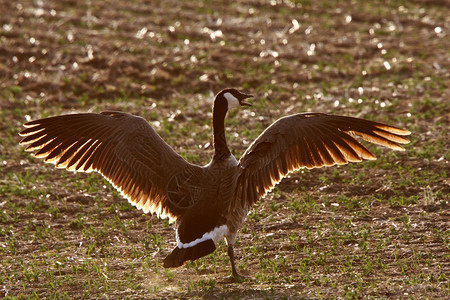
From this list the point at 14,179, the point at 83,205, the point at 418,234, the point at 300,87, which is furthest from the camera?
the point at 300,87

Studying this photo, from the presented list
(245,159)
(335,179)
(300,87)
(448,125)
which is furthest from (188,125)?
(245,159)

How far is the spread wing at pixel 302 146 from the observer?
7340 millimetres

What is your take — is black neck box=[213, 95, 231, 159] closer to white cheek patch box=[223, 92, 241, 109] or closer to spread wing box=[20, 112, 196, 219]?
white cheek patch box=[223, 92, 241, 109]

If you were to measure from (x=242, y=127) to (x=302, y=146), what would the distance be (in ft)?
15.1

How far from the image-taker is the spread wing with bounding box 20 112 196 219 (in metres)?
7.90

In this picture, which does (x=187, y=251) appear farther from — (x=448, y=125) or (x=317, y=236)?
(x=448, y=125)

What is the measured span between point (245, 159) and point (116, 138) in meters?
1.67

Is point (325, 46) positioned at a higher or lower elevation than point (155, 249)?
higher

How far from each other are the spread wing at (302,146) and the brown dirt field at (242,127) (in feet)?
3.18

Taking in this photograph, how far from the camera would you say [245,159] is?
731 cm

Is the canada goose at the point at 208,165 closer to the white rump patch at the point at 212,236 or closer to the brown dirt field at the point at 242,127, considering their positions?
the white rump patch at the point at 212,236

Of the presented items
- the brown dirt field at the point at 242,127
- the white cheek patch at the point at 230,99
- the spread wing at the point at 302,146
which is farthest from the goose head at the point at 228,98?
the brown dirt field at the point at 242,127

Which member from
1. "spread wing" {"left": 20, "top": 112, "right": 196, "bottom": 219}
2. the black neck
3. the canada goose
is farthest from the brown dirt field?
the black neck

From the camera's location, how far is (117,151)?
8.05 metres
